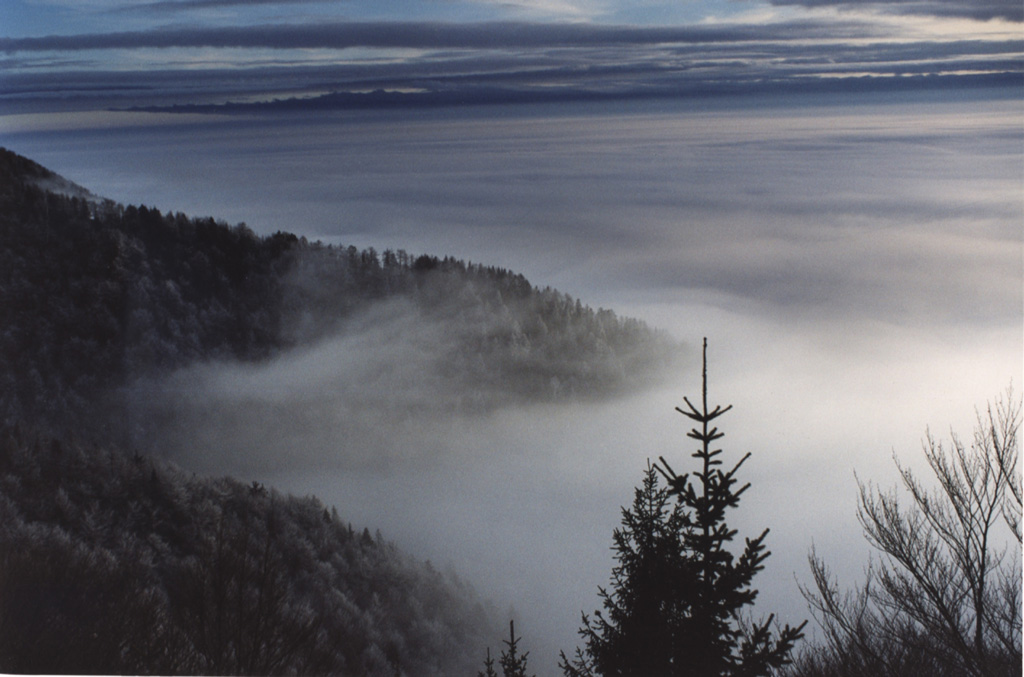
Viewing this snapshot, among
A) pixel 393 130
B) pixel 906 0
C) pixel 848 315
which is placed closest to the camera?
pixel 906 0

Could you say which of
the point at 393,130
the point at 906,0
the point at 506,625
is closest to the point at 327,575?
the point at 506,625

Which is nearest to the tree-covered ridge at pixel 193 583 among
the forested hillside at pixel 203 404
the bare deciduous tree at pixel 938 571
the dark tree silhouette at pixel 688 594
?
the forested hillside at pixel 203 404

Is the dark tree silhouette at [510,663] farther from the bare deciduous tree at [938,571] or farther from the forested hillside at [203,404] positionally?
the bare deciduous tree at [938,571]

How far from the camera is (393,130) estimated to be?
6164mm

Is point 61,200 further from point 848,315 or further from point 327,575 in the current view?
point 848,315

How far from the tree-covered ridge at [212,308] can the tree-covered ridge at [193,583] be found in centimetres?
72

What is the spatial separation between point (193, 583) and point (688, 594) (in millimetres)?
3504

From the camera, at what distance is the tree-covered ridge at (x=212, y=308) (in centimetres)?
584

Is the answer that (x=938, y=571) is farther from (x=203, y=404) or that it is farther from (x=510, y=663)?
(x=203, y=404)

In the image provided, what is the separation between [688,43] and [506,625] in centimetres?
468

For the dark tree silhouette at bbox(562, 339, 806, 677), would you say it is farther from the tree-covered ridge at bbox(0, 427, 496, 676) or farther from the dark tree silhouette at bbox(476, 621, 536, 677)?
the tree-covered ridge at bbox(0, 427, 496, 676)

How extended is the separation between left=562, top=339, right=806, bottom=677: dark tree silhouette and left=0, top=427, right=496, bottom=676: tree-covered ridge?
1.53m

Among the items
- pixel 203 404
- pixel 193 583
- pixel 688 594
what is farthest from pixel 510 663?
pixel 203 404

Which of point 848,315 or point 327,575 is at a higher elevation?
point 848,315
